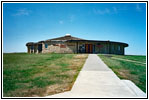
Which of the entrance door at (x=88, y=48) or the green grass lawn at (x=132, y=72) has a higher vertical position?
the entrance door at (x=88, y=48)

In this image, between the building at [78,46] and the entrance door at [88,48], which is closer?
the building at [78,46]

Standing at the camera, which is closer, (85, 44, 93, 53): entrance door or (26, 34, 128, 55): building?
(26, 34, 128, 55): building

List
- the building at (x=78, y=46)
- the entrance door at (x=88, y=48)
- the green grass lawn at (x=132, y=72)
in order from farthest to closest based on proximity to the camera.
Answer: the entrance door at (x=88, y=48), the building at (x=78, y=46), the green grass lawn at (x=132, y=72)

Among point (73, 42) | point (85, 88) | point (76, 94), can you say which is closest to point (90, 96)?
point (76, 94)

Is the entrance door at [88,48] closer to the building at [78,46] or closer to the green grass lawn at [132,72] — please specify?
the building at [78,46]

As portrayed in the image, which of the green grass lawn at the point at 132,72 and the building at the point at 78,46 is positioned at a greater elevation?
the building at the point at 78,46

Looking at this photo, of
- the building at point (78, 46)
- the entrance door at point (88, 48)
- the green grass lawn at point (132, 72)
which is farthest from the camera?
the entrance door at point (88, 48)

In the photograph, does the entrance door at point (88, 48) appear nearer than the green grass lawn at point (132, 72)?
No

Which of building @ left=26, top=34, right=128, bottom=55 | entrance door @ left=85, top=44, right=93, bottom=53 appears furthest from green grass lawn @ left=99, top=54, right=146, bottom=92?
entrance door @ left=85, top=44, right=93, bottom=53

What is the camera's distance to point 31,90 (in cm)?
568

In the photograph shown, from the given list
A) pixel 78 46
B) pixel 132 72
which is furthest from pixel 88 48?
pixel 132 72

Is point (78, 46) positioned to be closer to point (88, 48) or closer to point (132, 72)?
point (88, 48)

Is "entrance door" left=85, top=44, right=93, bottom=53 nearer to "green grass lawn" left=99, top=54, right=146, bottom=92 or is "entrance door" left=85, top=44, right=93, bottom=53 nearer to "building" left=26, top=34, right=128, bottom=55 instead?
"building" left=26, top=34, right=128, bottom=55

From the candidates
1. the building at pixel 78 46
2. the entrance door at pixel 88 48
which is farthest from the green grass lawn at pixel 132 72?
the entrance door at pixel 88 48
